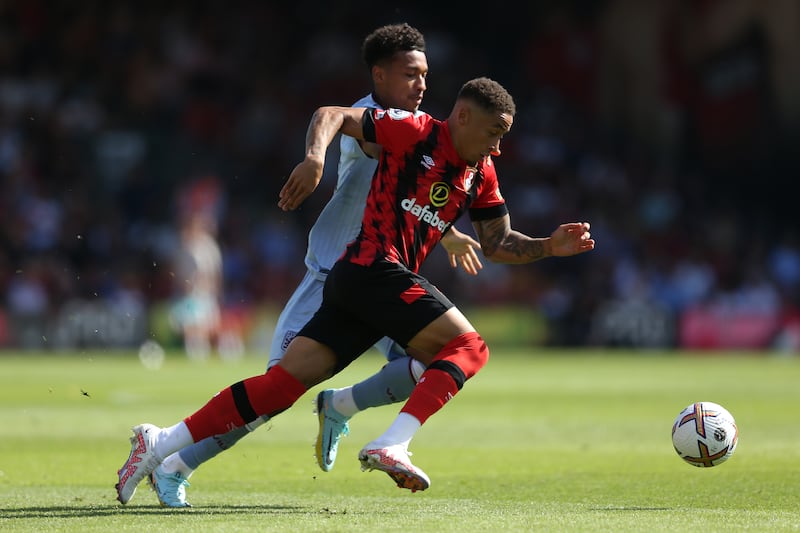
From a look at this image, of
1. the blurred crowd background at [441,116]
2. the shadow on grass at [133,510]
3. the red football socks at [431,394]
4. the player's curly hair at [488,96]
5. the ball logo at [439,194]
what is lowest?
the shadow on grass at [133,510]

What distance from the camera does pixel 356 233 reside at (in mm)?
7117

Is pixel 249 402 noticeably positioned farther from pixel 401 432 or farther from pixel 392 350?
pixel 392 350

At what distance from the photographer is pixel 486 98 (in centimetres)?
600

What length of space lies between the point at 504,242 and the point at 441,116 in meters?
19.5

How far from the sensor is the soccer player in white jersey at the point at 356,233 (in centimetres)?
A: 679

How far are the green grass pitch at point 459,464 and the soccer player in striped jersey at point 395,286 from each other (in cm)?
48

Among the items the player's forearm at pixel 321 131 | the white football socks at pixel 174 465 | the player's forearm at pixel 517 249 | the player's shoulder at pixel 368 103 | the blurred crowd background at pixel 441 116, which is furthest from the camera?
the blurred crowd background at pixel 441 116

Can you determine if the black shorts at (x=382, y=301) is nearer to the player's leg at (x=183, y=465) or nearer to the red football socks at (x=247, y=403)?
the red football socks at (x=247, y=403)

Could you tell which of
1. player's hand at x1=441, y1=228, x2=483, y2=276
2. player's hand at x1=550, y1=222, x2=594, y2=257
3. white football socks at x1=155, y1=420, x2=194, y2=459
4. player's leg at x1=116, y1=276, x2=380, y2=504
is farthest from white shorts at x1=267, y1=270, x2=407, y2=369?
player's hand at x1=550, y1=222, x2=594, y2=257

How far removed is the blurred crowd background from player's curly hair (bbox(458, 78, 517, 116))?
1695 cm

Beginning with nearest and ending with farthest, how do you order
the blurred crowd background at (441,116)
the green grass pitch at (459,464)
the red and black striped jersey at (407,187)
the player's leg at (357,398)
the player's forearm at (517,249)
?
the green grass pitch at (459,464)
the red and black striped jersey at (407,187)
the player's forearm at (517,249)
the player's leg at (357,398)
the blurred crowd background at (441,116)

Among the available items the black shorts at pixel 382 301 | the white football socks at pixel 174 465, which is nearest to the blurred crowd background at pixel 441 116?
the white football socks at pixel 174 465

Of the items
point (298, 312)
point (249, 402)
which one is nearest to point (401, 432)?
point (249, 402)

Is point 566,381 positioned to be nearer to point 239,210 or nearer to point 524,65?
point 239,210
